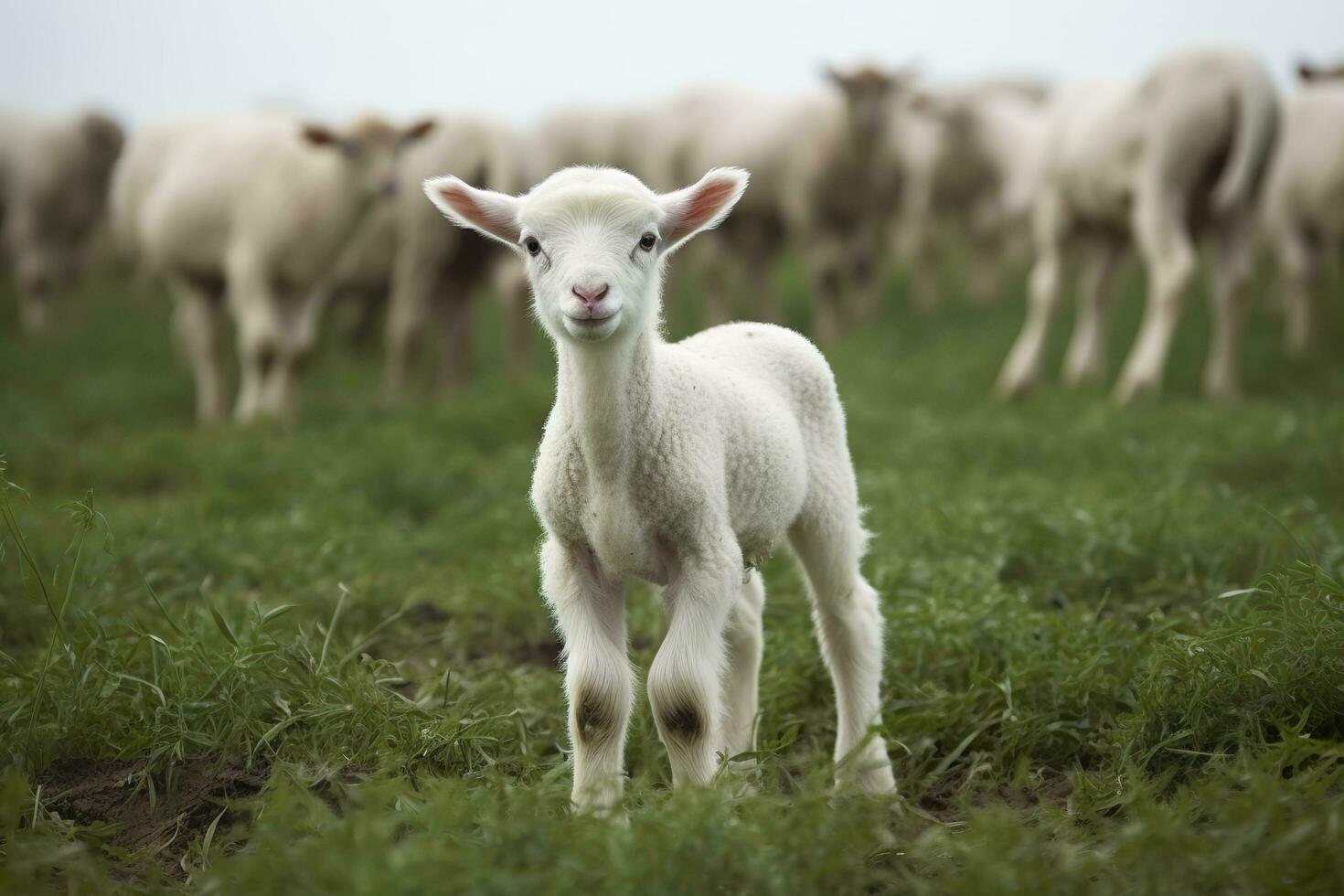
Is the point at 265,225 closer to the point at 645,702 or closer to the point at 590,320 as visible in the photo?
the point at 645,702

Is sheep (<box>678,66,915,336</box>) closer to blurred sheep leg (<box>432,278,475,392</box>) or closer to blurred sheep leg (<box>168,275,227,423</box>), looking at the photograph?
blurred sheep leg (<box>432,278,475,392</box>)

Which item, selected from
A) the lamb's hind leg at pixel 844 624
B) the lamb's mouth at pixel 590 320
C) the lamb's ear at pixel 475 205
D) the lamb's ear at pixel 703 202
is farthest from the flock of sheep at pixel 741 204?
the lamb's mouth at pixel 590 320

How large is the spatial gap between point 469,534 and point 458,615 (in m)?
1.06

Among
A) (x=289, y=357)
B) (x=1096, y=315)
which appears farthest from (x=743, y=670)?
(x=1096, y=315)

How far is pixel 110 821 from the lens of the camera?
333 centimetres

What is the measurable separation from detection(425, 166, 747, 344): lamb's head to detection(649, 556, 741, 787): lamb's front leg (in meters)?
0.64

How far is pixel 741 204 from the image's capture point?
44.6ft

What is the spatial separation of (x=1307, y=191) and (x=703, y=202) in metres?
9.29

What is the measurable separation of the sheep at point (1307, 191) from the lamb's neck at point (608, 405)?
8915mm

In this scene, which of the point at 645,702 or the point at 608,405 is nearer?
the point at 608,405

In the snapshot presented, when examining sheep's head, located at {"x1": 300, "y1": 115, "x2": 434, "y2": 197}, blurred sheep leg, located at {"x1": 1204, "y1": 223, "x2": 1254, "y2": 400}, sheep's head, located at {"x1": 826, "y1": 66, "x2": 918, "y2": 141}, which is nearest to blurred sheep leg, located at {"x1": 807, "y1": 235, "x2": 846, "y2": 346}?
sheep's head, located at {"x1": 826, "y1": 66, "x2": 918, "y2": 141}

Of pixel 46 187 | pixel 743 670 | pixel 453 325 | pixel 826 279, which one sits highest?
pixel 743 670

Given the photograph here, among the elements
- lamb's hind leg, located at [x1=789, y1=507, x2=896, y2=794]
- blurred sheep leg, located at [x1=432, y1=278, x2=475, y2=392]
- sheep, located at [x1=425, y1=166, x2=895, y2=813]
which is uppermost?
sheep, located at [x1=425, y1=166, x2=895, y2=813]

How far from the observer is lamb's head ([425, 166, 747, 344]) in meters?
3.06
